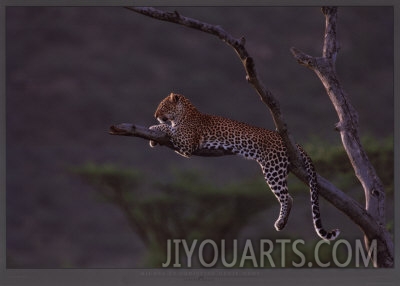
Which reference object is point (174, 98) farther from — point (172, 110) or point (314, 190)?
point (314, 190)

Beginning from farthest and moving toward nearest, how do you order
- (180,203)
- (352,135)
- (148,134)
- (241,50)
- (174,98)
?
1. (180,203)
2. (352,135)
3. (174,98)
4. (148,134)
5. (241,50)

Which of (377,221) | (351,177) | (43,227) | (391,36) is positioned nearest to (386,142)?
(351,177)

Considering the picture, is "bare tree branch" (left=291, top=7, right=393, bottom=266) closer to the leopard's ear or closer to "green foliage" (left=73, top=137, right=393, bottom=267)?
the leopard's ear

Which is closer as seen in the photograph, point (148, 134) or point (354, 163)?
point (148, 134)

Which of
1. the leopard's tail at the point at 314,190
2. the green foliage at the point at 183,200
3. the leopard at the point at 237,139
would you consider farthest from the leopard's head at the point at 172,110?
the green foliage at the point at 183,200

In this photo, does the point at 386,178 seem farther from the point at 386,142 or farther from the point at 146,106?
the point at 146,106

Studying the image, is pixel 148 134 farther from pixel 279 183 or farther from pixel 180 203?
pixel 180 203

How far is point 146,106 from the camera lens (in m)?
10.7

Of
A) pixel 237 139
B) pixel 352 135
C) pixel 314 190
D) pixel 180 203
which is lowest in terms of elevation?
pixel 314 190

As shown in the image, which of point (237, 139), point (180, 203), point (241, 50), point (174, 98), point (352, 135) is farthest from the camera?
point (180, 203)

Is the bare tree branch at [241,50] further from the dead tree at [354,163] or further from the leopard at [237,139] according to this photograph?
the dead tree at [354,163]

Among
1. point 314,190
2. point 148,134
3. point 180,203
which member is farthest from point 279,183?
point 180,203

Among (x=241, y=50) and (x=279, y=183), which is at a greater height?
(x=241, y=50)

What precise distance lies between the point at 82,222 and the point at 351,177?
3193 millimetres
